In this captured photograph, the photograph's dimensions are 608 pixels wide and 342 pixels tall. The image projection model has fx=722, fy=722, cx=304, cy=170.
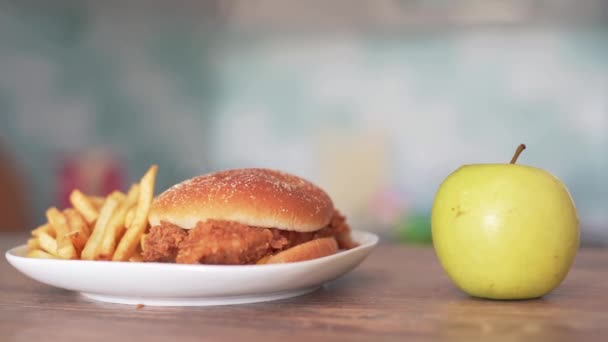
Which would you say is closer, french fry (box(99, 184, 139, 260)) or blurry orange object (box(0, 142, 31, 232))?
french fry (box(99, 184, 139, 260))

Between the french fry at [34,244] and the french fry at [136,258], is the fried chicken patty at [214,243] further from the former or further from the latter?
the french fry at [34,244]

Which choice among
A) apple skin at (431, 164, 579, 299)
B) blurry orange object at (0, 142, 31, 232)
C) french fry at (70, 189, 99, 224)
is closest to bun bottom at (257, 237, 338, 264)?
apple skin at (431, 164, 579, 299)

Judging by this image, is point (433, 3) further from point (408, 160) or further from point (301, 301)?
point (301, 301)

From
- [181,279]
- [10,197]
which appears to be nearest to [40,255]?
[181,279]

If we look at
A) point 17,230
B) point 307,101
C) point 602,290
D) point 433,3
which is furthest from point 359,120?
point 602,290

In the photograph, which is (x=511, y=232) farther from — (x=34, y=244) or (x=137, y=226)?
(x=34, y=244)

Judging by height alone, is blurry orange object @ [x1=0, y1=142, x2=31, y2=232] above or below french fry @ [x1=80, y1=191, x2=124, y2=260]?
above

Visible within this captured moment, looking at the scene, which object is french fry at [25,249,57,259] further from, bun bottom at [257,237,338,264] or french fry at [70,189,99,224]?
bun bottom at [257,237,338,264]
